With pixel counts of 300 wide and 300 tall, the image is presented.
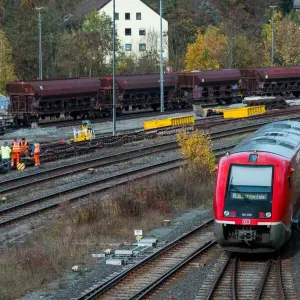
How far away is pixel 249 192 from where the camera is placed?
54.1 feet

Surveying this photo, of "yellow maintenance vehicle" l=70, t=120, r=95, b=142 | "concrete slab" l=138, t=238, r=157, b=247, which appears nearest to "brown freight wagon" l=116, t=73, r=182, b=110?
"yellow maintenance vehicle" l=70, t=120, r=95, b=142

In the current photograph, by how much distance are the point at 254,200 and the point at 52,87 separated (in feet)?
108

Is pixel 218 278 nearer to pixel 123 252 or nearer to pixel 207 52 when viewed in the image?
pixel 123 252

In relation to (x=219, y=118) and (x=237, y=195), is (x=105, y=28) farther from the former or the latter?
(x=237, y=195)

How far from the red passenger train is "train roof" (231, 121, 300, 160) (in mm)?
212

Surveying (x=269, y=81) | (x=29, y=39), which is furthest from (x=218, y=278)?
(x=29, y=39)

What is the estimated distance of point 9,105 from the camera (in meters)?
47.9

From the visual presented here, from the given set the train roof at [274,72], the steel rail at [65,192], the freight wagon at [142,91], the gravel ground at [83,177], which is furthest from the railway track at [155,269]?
the train roof at [274,72]

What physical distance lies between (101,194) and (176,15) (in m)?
68.8

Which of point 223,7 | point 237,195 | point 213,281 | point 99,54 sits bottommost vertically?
point 213,281

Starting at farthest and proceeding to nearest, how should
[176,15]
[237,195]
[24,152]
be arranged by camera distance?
[176,15] < [24,152] < [237,195]

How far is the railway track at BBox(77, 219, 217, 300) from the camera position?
14.8 meters

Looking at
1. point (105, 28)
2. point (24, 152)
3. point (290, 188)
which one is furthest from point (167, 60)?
point (290, 188)

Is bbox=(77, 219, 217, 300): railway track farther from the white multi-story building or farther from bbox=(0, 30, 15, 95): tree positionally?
the white multi-story building
